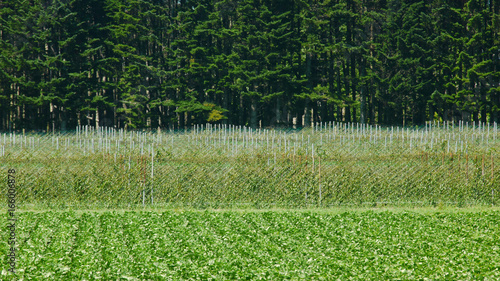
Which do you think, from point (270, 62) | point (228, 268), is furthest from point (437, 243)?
point (270, 62)

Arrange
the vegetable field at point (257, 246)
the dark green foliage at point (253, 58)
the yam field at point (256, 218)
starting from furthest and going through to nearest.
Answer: the dark green foliage at point (253, 58), the yam field at point (256, 218), the vegetable field at point (257, 246)

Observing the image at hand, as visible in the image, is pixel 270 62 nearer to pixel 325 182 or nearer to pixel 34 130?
pixel 34 130

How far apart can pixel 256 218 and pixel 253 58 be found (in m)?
34.3

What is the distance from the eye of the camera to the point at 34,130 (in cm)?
4250

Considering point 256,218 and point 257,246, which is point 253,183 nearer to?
point 256,218

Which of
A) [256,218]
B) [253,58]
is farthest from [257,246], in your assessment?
[253,58]

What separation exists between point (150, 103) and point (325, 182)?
3063cm

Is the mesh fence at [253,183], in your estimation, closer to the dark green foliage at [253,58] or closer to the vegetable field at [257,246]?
the vegetable field at [257,246]

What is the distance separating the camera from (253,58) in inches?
1806

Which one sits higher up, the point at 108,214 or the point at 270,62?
the point at 270,62

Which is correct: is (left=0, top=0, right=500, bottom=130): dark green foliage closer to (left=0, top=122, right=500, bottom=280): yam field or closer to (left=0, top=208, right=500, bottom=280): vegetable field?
(left=0, top=122, right=500, bottom=280): yam field

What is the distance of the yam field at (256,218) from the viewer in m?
8.47

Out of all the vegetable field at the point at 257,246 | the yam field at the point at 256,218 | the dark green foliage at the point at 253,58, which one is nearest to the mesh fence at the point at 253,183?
the yam field at the point at 256,218

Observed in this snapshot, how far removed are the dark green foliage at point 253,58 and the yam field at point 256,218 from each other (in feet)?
77.6
